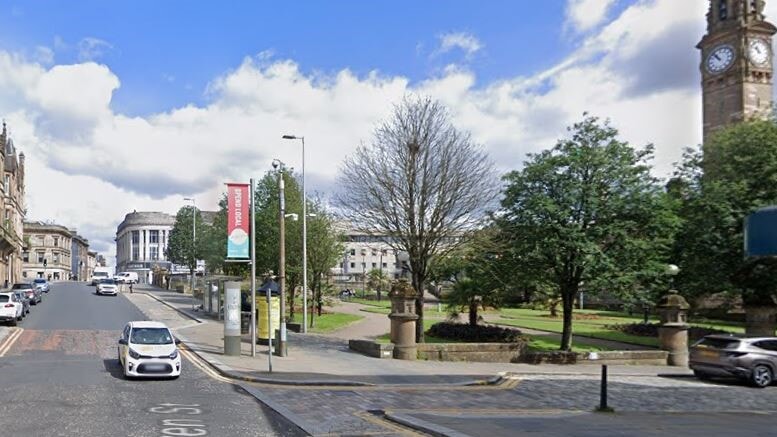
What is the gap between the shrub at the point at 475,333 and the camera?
30.1 metres

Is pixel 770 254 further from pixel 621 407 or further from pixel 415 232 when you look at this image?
pixel 415 232

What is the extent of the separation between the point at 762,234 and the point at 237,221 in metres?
23.4

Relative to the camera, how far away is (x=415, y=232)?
95.0ft

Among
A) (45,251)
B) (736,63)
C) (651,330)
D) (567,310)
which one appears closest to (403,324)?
(567,310)

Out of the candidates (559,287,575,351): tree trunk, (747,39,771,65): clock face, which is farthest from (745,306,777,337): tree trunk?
(747,39,771,65): clock face

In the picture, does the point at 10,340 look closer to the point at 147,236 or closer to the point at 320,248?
the point at 320,248

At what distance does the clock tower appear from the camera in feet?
287

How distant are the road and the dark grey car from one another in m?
15.6

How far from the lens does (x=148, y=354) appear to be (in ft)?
64.4

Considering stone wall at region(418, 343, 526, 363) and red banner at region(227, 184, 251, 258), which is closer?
red banner at region(227, 184, 251, 258)

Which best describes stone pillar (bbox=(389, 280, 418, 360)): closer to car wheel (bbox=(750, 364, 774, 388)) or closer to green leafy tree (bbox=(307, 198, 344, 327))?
car wheel (bbox=(750, 364, 774, 388))

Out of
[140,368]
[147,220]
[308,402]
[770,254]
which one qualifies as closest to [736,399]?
[308,402]

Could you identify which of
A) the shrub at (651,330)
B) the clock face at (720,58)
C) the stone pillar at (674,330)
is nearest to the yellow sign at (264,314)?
the stone pillar at (674,330)

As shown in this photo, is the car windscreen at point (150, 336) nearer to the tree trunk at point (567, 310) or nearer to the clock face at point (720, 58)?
the tree trunk at point (567, 310)
